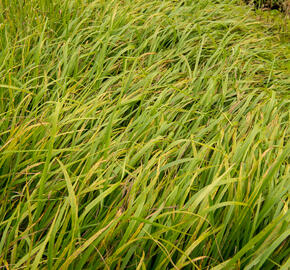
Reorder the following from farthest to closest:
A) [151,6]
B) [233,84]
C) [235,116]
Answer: [151,6] < [233,84] < [235,116]

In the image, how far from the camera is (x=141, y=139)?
1785 millimetres

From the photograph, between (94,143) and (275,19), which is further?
(275,19)

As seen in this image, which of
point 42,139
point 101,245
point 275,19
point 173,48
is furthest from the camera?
point 275,19

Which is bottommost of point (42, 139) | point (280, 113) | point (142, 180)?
point (280, 113)

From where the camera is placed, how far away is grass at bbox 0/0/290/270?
1273 millimetres

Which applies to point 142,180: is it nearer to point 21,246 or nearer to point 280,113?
point 21,246

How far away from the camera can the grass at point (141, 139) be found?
1273 mm

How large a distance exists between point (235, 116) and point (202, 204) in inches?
36.2

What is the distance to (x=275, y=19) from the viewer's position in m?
3.70

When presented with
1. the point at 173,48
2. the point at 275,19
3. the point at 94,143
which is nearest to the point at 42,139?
the point at 94,143

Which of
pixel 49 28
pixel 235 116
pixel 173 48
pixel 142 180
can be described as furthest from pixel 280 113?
pixel 49 28

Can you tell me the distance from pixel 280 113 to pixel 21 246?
1644 mm

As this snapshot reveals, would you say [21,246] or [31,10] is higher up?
[31,10]

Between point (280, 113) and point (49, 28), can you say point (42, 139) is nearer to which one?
point (49, 28)
